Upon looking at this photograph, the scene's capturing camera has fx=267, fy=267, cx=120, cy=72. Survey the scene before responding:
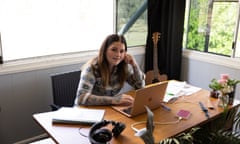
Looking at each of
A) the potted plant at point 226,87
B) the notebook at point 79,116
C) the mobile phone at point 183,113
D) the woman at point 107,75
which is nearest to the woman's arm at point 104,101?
the woman at point 107,75

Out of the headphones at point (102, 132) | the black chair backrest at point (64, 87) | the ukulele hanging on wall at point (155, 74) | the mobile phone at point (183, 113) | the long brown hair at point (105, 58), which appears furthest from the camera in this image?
the ukulele hanging on wall at point (155, 74)

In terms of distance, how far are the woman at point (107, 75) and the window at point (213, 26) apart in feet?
4.46

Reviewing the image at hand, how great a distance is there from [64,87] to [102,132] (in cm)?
114

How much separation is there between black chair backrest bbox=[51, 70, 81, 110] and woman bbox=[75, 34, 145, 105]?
1.29 feet

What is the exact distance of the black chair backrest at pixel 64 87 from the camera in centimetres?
241

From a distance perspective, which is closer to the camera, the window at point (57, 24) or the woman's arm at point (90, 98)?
the woman's arm at point (90, 98)

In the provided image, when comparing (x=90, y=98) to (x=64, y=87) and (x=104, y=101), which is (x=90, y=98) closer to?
(x=104, y=101)

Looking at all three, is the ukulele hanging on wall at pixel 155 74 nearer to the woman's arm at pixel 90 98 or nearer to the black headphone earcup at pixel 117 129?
the woman's arm at pixel 90 98

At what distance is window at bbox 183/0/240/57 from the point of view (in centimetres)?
298

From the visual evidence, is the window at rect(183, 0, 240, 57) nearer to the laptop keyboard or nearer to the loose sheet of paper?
the loose sheet of paper

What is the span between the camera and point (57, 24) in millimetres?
2736

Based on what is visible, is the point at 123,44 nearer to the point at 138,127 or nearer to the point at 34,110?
the point at 138,127

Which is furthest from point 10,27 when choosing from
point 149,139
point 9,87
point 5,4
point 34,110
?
point 149,139

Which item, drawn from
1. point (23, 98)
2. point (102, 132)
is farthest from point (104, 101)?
point (23, 98)
